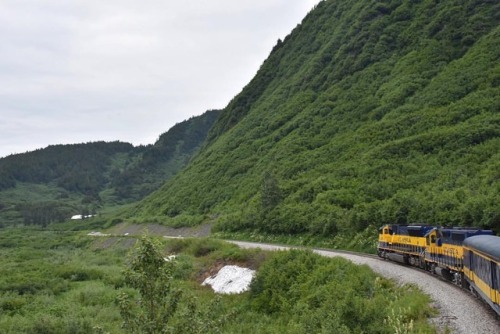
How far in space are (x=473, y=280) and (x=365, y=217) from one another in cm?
2373

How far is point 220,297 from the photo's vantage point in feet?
49.9

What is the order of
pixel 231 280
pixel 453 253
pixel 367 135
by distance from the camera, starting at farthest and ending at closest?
pixel 367 135, pixel 231 280, pixel 453 253

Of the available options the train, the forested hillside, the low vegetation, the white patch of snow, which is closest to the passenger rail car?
the train

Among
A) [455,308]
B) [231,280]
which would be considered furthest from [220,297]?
[231,280]

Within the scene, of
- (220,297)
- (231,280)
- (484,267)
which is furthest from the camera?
(231,280)

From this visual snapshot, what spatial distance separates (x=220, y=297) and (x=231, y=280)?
937 inches

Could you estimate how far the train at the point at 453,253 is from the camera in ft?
57.5

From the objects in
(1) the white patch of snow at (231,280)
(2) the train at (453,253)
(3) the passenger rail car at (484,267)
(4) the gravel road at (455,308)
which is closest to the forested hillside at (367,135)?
(2) the train at (453,253)

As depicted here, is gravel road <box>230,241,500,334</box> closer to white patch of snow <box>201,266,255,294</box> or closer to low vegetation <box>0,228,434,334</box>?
low vegetation <box>0,228,434,334</box>

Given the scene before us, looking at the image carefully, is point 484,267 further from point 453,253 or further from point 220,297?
point 220,297

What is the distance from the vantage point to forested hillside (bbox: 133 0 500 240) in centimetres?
4691

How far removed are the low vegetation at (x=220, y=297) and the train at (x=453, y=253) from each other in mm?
2605

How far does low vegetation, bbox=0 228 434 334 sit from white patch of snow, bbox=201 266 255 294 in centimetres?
99

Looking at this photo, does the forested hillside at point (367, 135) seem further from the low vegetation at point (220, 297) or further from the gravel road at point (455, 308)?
the low vegetation at point (220, 297)
